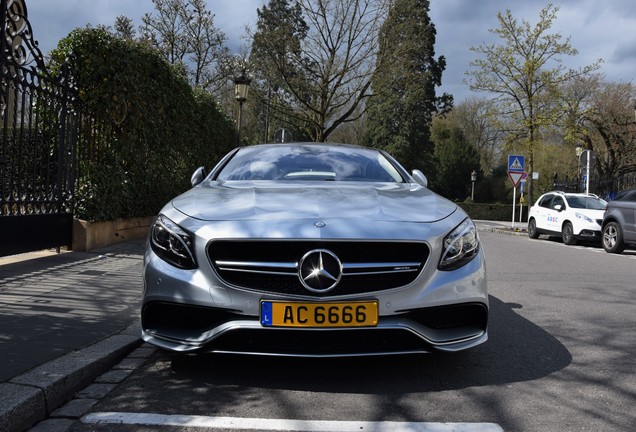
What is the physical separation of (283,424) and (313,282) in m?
0.75

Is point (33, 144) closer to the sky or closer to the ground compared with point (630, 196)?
closer to the sky

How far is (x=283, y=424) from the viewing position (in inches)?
111

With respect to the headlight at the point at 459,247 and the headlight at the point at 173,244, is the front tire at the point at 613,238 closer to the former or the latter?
the headlight at the point at 459,247

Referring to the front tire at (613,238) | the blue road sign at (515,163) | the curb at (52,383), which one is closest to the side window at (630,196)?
the front tire at (613,238)

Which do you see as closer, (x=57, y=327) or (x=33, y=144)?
(x=57, y=327)

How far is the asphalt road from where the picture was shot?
9.55 ft

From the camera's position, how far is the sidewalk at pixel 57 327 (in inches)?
117

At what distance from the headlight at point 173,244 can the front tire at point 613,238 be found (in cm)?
1271

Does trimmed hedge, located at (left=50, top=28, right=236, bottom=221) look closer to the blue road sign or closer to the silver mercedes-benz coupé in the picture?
the silver mercedes-benz coupé

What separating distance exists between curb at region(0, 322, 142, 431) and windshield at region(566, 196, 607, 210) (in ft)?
52.4

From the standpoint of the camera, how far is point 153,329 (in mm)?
3414

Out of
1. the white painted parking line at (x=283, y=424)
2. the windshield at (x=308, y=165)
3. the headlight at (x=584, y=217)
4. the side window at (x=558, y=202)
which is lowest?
the white painted parking line at (x=283, y=424)

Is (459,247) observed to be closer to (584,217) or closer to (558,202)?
(584,217)

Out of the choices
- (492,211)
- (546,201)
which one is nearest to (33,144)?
(546,201)
